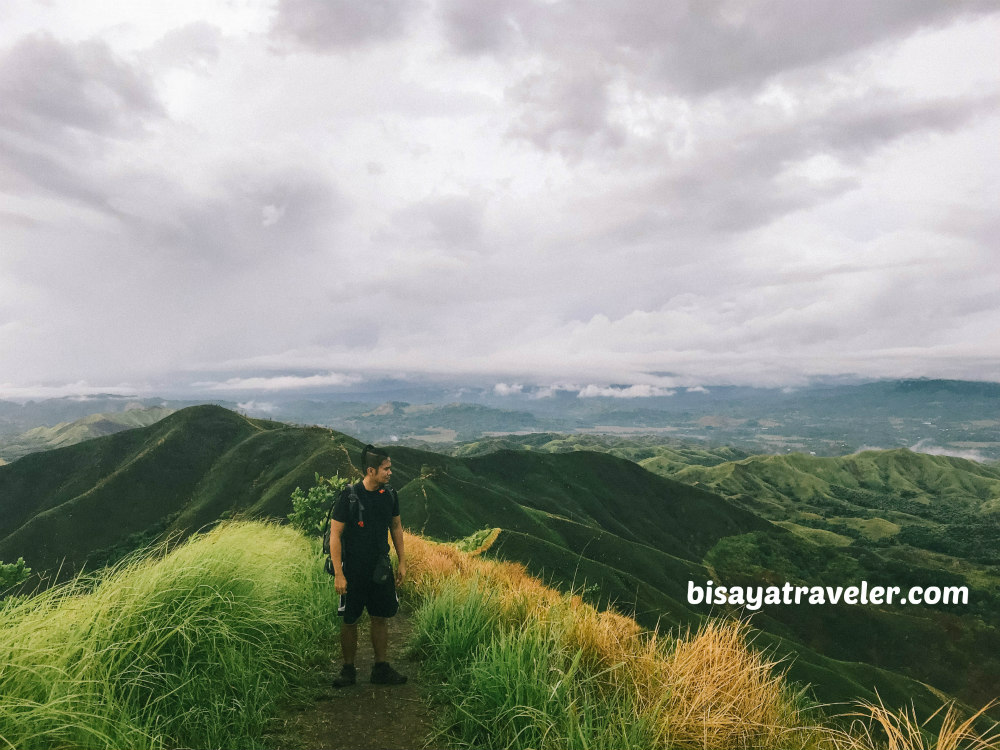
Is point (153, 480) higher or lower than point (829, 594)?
higher

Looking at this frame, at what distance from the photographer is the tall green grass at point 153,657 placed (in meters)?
4.27

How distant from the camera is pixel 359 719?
5.88 metres

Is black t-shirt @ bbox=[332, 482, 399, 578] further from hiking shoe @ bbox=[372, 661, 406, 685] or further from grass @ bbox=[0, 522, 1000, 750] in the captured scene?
hiking shoe @ bbox=[372, 661, 406, 685]

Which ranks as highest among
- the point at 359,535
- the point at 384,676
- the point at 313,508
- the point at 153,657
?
the point at 359,535

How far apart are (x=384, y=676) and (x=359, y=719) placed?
3.03 ft

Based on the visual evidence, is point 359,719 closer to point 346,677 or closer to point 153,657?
point 346,677

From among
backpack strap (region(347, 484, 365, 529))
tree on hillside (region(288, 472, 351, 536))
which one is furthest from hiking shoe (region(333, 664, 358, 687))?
tree on hillside (region(288, 472, 351, 536))

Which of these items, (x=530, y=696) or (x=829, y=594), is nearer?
(x=530, y=696)

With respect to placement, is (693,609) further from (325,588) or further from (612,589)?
(325,588)

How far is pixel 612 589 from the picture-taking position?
65625mm

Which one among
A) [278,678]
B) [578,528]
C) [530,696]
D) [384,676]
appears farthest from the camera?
[578,528]

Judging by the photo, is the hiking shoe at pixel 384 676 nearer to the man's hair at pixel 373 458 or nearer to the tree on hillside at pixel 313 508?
the man's hair at pixel 373 458

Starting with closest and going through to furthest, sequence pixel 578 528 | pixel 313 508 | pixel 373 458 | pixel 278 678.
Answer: pixel 278 678
pixel 373 458
pixel 313 508
pixel 578 528

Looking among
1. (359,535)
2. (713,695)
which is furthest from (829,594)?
(359,535)
